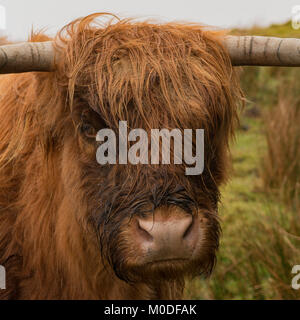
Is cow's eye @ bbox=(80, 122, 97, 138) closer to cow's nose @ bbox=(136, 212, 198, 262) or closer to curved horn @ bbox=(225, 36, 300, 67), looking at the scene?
cow's nose @ bbox=(136, 212, 198, 262)

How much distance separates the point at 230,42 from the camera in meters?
2.87

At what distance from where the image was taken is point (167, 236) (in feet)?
7.46

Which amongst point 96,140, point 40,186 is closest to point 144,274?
point 96,140

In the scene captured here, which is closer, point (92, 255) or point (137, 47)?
point (137, 47)

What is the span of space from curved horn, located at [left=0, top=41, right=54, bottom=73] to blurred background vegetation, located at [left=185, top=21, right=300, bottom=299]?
122cm

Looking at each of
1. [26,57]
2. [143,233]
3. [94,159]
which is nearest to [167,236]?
[143,233]

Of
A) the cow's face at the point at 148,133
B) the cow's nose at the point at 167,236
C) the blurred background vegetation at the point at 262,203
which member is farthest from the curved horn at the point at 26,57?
the blurred background vegetation at the point at 262,203

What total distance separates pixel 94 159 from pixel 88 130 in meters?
0.14

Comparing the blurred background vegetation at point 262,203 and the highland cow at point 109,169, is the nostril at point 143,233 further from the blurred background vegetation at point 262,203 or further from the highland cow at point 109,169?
the blurred background vegetation at point 262,203

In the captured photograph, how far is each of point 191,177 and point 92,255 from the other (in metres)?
0.71

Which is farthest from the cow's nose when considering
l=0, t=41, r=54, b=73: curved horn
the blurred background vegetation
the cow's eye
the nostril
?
the blurred background vegetation

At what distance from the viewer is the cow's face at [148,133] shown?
94.0 inches

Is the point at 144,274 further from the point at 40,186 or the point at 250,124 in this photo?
the point at 250,124

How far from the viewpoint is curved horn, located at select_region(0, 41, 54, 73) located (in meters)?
2.52
